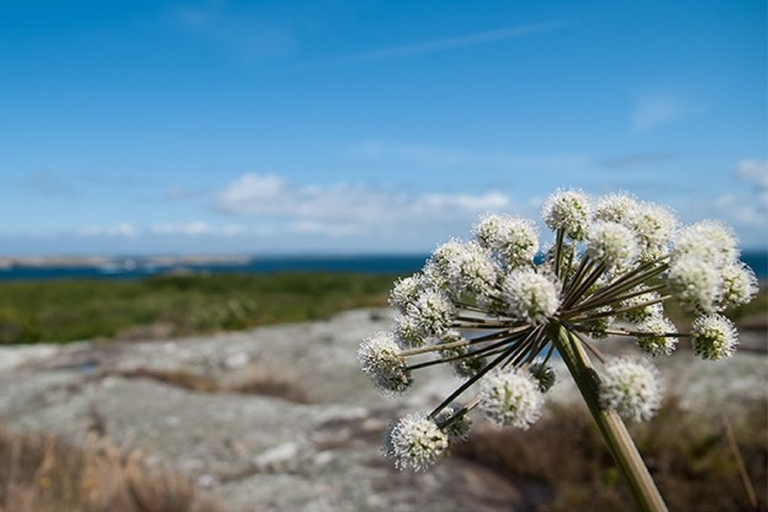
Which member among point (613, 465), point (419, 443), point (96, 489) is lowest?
point (613, 465)

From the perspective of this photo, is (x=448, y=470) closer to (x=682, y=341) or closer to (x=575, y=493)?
(x=575, y=493)

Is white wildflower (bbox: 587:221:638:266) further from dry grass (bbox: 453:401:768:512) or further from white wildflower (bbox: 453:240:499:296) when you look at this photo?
dry grass (bbox: 453:401:768:512)

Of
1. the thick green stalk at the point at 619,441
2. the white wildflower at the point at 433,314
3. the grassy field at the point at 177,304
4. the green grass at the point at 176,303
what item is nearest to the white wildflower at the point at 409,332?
the white wildflower at the point at 433,314

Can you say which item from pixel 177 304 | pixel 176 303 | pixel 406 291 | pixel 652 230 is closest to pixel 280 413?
pixel 406 291

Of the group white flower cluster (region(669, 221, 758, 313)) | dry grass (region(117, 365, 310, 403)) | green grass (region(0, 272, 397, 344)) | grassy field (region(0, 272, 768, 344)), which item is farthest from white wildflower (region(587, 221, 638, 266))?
green grass (region(0, 272, 397, 344))

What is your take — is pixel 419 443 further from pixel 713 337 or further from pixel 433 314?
pixel 713 337

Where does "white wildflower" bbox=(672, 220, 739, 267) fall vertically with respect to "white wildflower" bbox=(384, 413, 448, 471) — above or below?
above

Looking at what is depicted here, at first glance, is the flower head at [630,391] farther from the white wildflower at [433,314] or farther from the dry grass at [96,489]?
the dry grass at [96,489]
